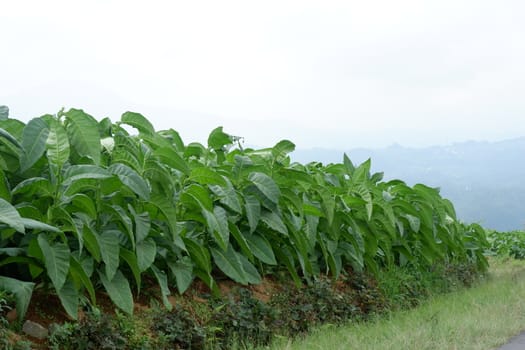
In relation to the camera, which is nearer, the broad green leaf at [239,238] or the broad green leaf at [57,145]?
the broad green leaf at [57,145]

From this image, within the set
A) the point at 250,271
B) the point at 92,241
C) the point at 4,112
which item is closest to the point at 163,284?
the point at 92,241

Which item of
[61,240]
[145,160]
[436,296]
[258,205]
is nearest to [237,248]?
[258,205]

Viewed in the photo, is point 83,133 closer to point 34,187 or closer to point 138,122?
point 34,187

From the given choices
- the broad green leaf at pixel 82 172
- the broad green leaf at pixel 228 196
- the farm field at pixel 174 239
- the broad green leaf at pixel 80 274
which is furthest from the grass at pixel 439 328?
the broad green leaf at pixel 82 172

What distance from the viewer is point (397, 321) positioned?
479cm

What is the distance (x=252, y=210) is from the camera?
438 cm

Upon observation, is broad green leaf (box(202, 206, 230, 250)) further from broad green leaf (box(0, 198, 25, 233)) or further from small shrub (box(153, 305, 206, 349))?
broad green leaf (box(0, 198, 25, 233))

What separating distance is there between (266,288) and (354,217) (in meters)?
1.32

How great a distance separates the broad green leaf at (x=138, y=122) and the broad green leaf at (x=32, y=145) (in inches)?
34.6

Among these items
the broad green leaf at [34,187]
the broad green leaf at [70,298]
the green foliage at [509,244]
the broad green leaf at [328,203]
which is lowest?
the green foliage at [509,244]

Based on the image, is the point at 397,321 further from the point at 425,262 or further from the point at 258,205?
the point at 425,262

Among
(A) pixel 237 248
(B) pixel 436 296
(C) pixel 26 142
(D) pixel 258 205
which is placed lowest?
(B) pixel 436 296

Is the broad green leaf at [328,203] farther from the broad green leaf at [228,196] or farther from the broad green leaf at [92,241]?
the broad green leaf at [92,241]

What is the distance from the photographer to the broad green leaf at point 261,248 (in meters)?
4.46
